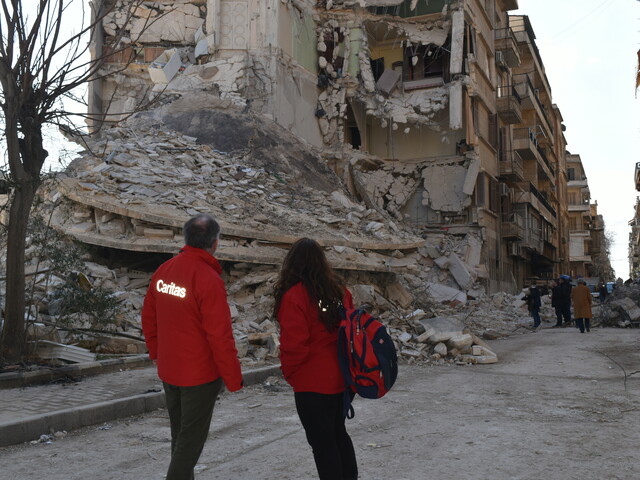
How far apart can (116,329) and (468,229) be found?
63.3 ft

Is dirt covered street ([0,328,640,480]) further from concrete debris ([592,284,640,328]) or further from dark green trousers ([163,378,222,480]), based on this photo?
concrete debris ([592,284,640,328])

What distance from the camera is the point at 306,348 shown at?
3.09 meters

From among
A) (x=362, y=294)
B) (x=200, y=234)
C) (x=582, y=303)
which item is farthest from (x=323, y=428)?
(x=582, y=303)

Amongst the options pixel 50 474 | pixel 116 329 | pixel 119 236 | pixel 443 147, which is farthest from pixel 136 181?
pixel 443 147

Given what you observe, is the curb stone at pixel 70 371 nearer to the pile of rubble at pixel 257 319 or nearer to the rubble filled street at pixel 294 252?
the rubble filled street at pixel 294 252

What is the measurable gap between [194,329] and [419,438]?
268 cm

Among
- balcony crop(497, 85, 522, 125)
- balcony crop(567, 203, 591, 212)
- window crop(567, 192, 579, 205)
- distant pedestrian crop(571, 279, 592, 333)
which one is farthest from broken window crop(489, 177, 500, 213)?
window crop(567, 192, 579, 205)

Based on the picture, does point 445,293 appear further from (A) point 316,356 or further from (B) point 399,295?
(A) point 316,356

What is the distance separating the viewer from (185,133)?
18938 mm

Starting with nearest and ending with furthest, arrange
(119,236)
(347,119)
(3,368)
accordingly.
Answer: (3,368) → (119,236) → (347,119)

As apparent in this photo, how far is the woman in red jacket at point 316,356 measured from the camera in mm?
3107

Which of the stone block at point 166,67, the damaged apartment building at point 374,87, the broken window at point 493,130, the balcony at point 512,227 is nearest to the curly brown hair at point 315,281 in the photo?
the damaged apartment building at point 374,87

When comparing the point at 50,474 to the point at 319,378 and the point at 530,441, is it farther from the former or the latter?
the point at 530,441

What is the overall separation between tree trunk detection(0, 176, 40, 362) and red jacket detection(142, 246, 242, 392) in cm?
486
